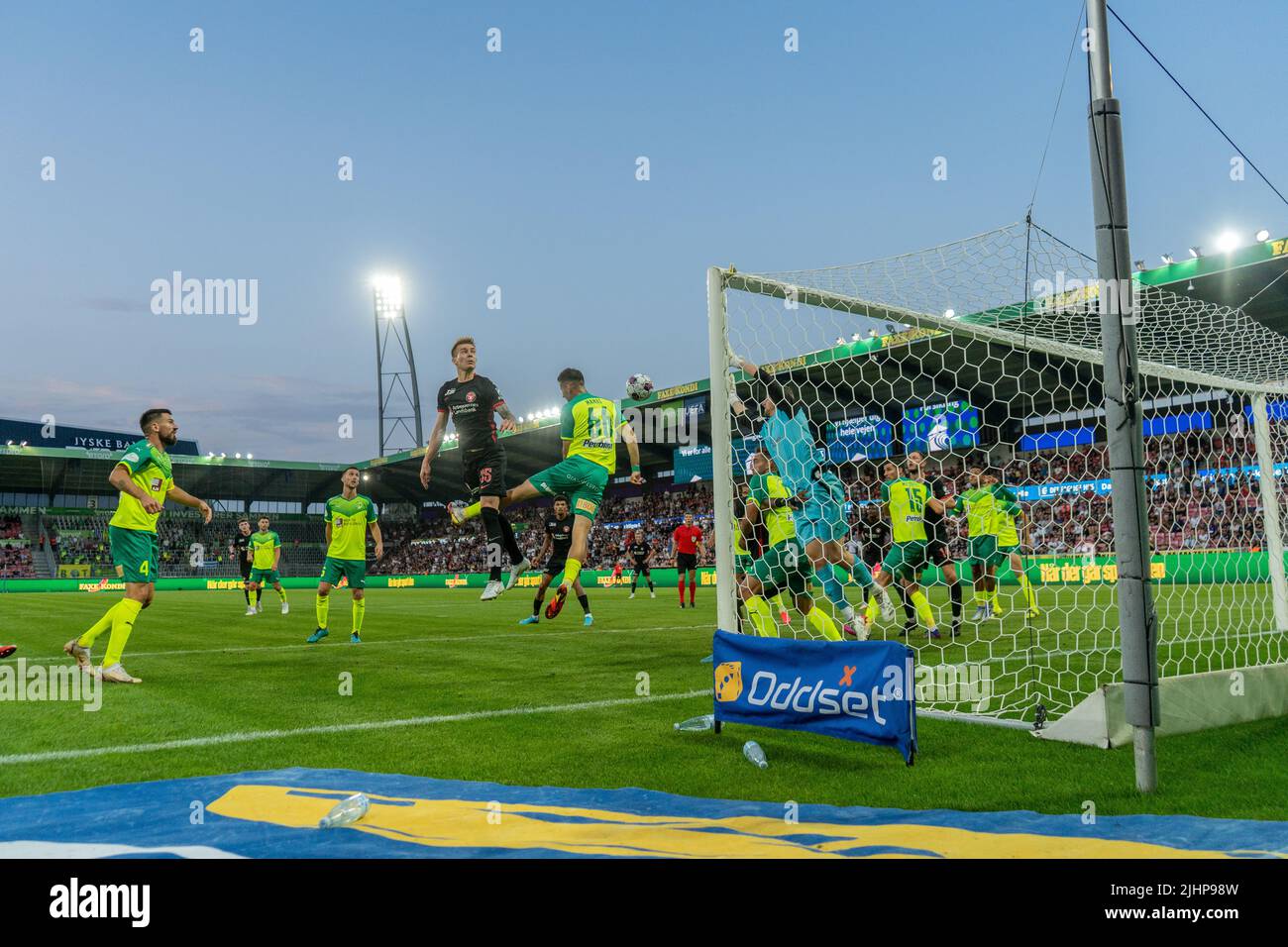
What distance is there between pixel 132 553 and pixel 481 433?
10.6 feet

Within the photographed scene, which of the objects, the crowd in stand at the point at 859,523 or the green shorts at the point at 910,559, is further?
the crowd in stand at the point at 859,523

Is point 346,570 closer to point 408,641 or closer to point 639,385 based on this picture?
point 408,641

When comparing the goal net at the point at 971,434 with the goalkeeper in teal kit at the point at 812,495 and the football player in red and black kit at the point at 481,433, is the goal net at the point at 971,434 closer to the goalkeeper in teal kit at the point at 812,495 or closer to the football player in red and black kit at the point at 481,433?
the goalkeeper in teal kit at the point at 812,495

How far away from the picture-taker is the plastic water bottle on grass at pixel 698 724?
16.7ft

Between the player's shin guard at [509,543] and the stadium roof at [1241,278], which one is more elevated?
the stadium roof at [1241,278]

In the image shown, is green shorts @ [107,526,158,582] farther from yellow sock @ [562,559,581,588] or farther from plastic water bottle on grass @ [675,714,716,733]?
plastic water bottle on grass @ [675,714,716,733]

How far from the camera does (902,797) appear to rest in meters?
3.59

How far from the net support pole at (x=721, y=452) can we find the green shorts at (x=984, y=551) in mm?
6711

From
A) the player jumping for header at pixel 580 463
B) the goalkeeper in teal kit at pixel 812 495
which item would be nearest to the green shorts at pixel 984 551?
the goalkeeper in teal kit at pixel 812 495

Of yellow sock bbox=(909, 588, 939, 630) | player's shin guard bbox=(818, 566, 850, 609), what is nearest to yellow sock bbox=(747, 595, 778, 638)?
player's shin guard bbox=(818, 566, 850, 609)

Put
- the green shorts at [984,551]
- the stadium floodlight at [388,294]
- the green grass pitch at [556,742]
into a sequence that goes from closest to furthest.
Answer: the green grass pitch at [556,742]
the green shorts at [984,551]
the stadium floodlight at [388,294]
